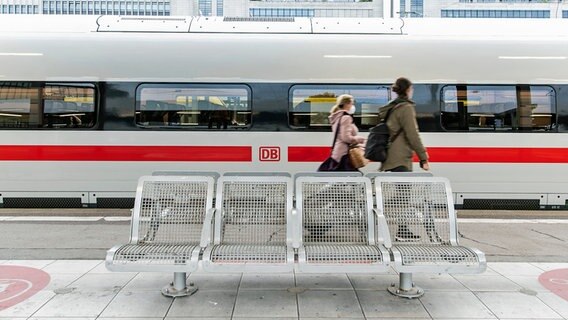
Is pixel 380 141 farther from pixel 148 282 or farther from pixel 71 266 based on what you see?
pixel 71 266

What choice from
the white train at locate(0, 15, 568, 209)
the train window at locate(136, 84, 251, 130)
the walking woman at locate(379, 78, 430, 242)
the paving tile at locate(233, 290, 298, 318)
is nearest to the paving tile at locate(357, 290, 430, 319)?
the paving tile at locate(233, 290, 298, 318)

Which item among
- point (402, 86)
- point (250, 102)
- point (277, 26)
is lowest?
point (402, 86)

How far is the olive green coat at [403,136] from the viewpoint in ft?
15.5

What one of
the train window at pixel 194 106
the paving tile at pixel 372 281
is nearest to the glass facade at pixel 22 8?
the train window at pixel 194 106

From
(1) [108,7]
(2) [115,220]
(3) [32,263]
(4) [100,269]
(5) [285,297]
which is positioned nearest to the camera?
(5) [285,297]

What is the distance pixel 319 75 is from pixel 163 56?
2.37 metres

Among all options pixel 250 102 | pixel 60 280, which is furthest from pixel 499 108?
pixel 60 280

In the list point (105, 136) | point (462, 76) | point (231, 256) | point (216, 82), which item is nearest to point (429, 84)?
point (462, 76)

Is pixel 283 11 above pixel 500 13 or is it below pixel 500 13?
above

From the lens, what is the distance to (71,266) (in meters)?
4.62

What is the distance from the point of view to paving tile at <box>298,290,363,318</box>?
3515 mm

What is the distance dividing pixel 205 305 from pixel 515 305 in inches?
102

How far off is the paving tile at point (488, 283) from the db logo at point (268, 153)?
10.4 feet

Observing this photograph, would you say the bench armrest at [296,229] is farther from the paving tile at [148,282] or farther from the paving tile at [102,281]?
the paving tile at [102,281]
